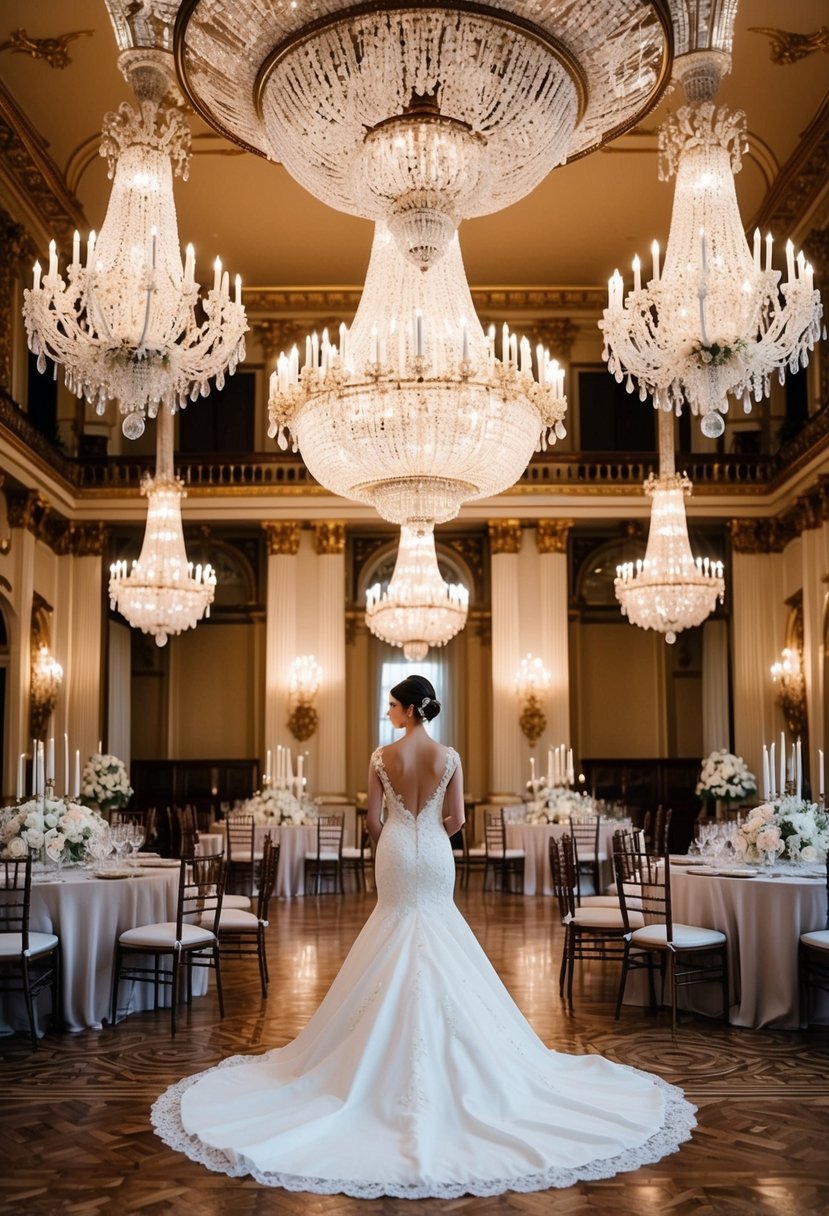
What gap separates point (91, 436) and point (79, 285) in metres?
10.7

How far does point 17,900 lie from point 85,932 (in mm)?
442

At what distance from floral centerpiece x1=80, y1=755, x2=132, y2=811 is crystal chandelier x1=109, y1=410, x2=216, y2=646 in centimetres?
275

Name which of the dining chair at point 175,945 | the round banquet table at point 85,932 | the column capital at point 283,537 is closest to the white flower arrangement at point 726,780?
the column capital at point 283,537

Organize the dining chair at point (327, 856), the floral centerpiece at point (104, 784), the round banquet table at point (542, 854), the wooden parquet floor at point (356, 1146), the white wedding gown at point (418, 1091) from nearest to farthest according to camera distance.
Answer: the wooden parquet floor at point (356, 1146)
the white wedding gown at point (418, 1091)
the round banquet table at point (542, 854)
the dining chair at point (327, 856)
the floral centerpiece at point (104, 784)

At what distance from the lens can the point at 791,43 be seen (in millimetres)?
12000

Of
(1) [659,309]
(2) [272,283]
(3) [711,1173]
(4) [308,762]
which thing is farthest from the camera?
(2) [272,283]

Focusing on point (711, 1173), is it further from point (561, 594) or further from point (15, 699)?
point (561, 594)

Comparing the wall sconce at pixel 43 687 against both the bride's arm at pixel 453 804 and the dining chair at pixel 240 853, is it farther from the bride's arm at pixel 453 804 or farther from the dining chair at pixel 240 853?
the bride's arm at pixel 453 804

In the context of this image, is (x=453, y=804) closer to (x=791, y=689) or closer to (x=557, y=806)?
(x=557, y=806)

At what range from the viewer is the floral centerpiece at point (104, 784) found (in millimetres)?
14594

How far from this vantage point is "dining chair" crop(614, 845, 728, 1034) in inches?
263

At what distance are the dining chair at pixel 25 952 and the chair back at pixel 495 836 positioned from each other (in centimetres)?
734

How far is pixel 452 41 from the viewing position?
14.6ft

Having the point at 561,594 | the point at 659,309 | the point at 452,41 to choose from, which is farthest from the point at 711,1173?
the point at 561,594
